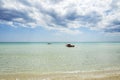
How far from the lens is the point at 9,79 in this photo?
40.9ft

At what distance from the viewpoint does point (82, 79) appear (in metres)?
12.4

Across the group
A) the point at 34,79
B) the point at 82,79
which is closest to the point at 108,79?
the point at 82,79

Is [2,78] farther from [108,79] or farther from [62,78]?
[108,79]

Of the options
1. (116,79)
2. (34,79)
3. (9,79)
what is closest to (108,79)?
(116,79)

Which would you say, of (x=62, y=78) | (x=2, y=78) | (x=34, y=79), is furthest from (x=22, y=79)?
(x=62, y=78)

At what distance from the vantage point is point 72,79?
12289 millimetres

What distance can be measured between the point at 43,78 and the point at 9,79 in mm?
2628

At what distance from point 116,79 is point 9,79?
8247 millimetres

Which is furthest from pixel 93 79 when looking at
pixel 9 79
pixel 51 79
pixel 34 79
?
pixel 9 79

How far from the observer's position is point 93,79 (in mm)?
12336

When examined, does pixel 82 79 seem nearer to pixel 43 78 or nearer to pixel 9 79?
pixel 43 78

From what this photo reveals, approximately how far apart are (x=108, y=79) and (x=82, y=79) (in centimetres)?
201

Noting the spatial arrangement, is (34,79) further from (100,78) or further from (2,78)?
(100,78)

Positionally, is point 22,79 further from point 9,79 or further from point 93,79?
point 93,79
